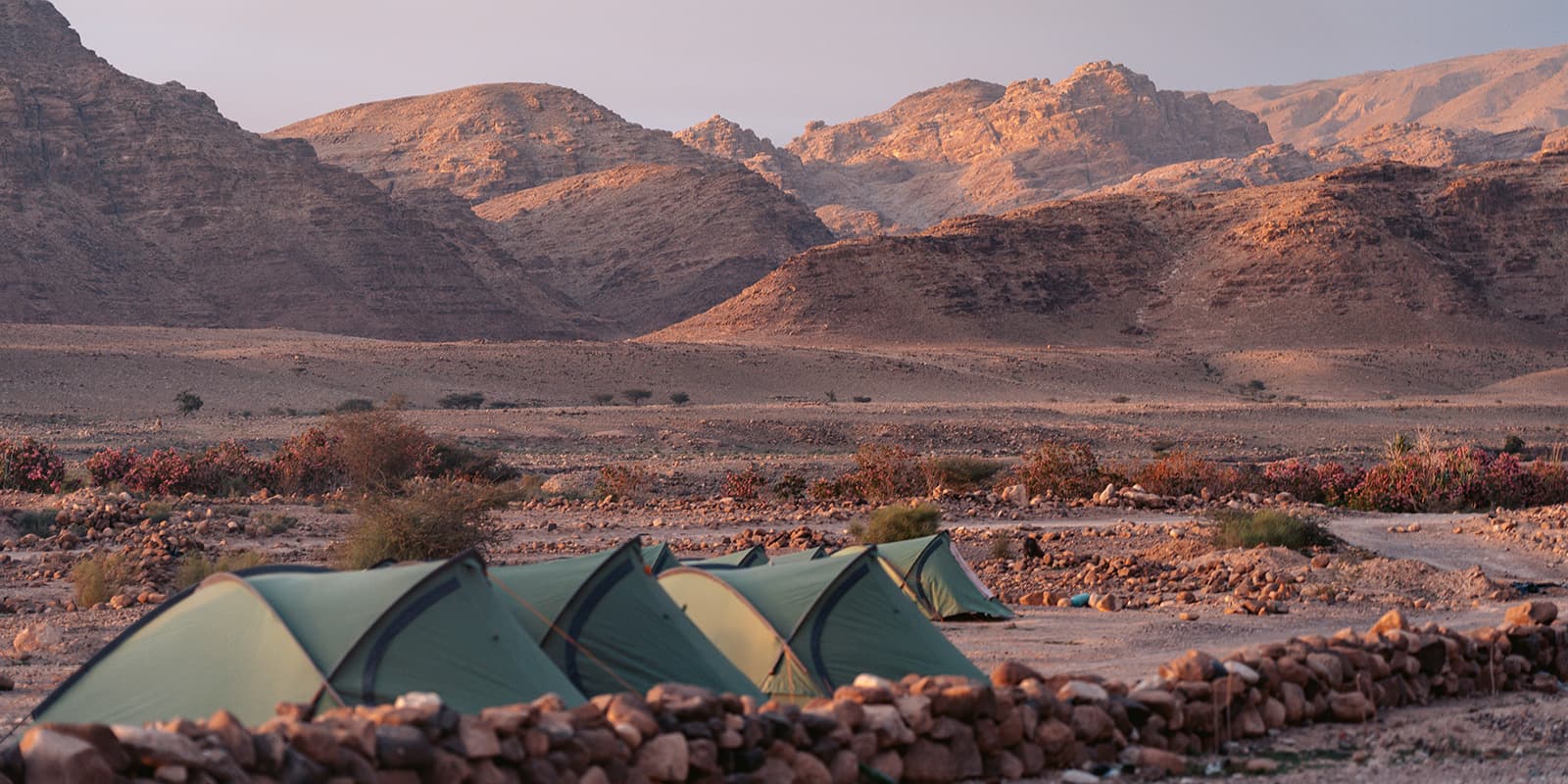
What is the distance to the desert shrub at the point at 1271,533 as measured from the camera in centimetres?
1830

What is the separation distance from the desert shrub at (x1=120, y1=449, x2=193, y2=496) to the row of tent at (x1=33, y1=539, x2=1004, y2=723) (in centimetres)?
1920

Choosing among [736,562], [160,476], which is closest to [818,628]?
[736,562]

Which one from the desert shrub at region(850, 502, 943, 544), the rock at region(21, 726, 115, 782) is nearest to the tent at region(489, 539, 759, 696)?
the rock at region(21, 726, 115, 782)

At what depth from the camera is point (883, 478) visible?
26.6 m

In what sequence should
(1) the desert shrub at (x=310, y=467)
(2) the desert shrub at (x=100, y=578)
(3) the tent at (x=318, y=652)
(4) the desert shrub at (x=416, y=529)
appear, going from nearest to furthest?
1. (3) the tent at (x=318, y=652)
2. (2) the desert shrub at (x=100, y=578)
3. (4) the desert shrub at (x=416, y=529)
4. (1) the desert shrub at (x=310, y=467)

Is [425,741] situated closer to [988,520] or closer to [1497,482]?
[988,520]

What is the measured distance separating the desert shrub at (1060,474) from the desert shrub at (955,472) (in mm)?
557

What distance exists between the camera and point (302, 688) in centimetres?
677

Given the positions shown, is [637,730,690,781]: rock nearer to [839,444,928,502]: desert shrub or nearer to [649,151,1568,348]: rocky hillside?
[839,444,928,502]: desert shrub

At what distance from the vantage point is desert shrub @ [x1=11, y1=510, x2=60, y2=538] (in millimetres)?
20000

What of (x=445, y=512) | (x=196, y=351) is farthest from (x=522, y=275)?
(x=445, y=512)

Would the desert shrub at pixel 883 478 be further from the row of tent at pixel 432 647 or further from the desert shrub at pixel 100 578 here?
the row of tent at pixel 432 647

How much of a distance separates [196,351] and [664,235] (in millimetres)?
56645

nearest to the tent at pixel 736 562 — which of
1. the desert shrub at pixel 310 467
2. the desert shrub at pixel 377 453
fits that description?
the desert shrub at pixel 377 453
